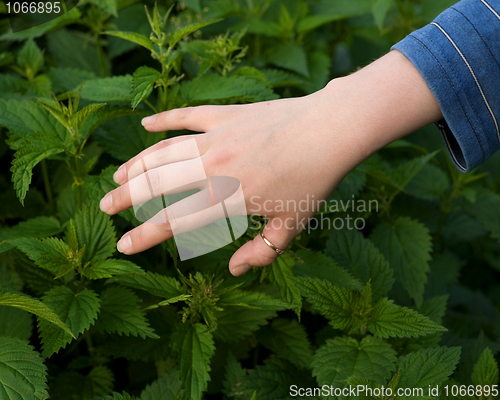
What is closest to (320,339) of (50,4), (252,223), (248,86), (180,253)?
(252,223)

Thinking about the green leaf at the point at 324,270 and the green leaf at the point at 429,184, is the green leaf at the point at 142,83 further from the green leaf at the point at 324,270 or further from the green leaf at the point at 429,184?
the green leaf at the point at 429,184

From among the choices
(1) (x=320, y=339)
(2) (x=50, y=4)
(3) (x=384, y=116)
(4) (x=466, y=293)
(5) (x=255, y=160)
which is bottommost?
(4) (x=466, y=293)

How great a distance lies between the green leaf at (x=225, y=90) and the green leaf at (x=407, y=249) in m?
0.92

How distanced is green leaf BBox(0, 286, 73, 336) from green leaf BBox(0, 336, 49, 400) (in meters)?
0.16

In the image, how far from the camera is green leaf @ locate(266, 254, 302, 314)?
1516mm

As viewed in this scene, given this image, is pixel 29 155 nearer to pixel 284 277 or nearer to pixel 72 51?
pixel 284 277

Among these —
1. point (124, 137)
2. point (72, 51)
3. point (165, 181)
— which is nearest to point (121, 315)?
point (165, 181)

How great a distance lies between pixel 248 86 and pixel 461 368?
1541 mm

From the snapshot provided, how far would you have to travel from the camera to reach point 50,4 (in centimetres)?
237

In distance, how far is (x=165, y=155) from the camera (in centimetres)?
139

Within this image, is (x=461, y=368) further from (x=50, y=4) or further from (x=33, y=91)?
(x=50, y=4)

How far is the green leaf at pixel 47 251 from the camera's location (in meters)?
1.41

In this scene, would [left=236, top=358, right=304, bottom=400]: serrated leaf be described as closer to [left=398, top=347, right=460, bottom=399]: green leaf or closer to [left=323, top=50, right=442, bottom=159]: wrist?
[left=398, top=347, right=460, bottom=399]: green leaf

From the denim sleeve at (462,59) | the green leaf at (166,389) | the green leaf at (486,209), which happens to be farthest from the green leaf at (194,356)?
the green leaf at (486,209)
